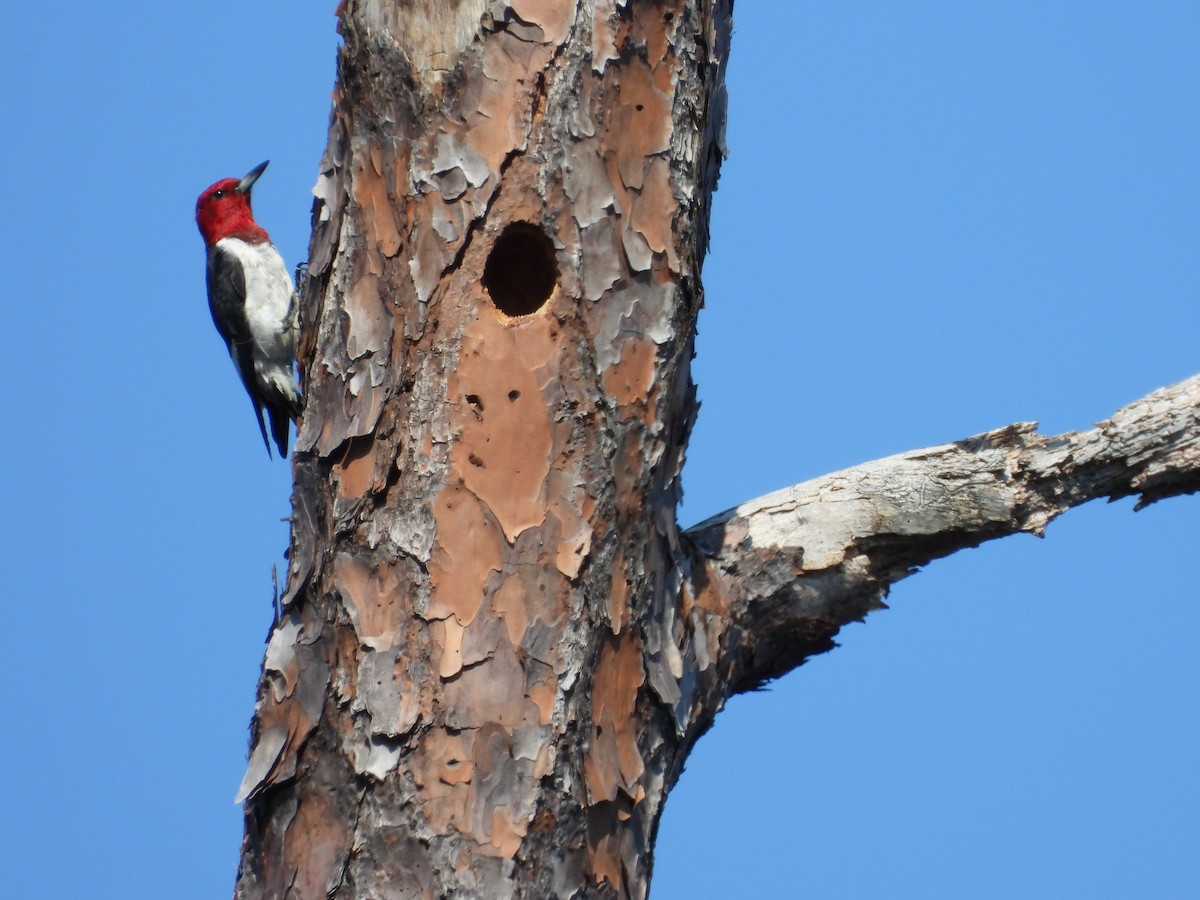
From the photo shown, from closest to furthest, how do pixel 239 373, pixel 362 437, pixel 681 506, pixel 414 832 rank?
pixel 414 832
pixel 362 437
pixel 681 506
pixel 239 373

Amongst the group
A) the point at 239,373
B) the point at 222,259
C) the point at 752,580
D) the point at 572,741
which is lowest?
the point at 572,741

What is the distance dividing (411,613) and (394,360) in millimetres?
546

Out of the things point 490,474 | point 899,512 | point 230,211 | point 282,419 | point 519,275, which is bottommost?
point 490,474

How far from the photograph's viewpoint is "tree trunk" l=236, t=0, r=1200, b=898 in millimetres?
2721

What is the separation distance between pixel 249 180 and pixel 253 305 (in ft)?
2.41

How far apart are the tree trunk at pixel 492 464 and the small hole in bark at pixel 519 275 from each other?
2 cm

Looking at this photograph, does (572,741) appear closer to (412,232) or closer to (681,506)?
(681,506)

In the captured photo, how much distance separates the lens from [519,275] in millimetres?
3166

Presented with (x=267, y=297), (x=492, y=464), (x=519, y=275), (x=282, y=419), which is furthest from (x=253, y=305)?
(x=492, y=464)

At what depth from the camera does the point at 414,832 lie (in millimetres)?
2686

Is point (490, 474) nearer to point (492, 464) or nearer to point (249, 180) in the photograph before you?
point (492, 464)

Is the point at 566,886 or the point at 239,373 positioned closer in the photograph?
the point at 566,886

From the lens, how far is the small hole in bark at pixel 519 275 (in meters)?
3.03

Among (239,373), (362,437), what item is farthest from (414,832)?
(239,373)
